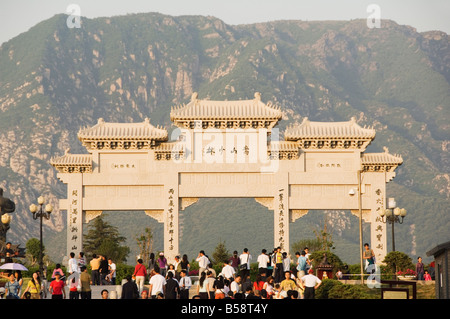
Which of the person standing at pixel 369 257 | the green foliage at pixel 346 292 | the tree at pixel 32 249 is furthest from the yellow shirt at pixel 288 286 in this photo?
the tree at pixel 32 249

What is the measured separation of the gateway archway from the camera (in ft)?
115

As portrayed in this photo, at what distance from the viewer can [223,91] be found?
116m

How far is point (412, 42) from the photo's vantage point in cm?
14950

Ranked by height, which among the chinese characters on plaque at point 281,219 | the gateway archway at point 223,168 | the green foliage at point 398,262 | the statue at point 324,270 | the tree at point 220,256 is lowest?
the statue at point 324,270

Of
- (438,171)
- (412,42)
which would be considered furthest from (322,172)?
(412,42)

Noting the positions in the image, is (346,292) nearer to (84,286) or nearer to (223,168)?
(84,286)

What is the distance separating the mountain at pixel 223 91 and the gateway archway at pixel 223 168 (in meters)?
49.2

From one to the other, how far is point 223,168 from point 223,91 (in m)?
81.4

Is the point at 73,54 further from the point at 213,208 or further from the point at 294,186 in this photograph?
the point at 294,186

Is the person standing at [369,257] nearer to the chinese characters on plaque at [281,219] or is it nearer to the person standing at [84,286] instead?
the chinese characters on plaque at [281,219]

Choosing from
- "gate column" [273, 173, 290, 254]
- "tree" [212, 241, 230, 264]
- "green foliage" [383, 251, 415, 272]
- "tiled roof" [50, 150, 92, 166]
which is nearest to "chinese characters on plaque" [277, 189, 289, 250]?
"gate column" [273, 173, 290, 254]

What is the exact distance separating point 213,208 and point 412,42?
6980cm

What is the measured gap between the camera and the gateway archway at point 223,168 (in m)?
35.1
